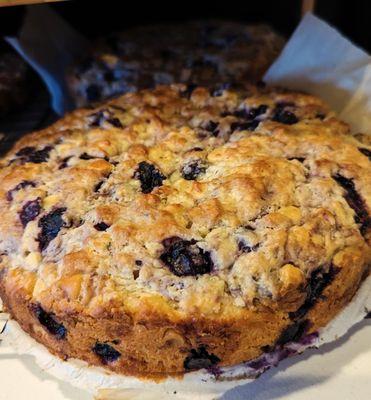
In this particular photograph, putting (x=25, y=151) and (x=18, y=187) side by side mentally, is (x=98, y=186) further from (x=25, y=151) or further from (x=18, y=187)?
(x=25, y=151)

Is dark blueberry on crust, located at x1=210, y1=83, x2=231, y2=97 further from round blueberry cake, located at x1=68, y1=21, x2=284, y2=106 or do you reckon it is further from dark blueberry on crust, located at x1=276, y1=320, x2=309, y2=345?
dark blueberry on crust, located at x1=276, y1=320, x2=309, y2=345

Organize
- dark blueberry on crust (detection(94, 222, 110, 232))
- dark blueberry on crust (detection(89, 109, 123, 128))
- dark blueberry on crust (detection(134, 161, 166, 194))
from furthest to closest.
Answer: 1. dark blueberry on crust (detection(89, 109, 123, 128))
2. dark blueberry on crust (detection(134, 161, 166, 194))
3. dark blueberry on crust (detection(94, 222, 110, 232))

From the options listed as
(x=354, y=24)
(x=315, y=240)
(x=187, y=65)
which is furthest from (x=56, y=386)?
(x=354, y=24)

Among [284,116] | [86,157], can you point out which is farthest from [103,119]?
[284,116]

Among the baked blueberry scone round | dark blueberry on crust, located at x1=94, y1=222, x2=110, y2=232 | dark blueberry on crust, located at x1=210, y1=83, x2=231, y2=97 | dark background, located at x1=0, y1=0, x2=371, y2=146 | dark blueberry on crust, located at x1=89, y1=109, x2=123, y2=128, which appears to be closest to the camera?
the baked blueberry scone round

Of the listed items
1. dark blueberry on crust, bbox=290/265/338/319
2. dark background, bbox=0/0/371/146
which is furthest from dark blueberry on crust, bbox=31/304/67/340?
dark background, bbox=0/0/371/146

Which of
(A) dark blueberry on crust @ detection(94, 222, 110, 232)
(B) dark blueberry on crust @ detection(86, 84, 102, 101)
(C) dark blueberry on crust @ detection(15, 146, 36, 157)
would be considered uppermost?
(A) dark blueberry on crust @ detection(94, 222, 110, 232)

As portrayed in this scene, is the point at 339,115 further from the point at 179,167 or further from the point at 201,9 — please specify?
the point at 201,9

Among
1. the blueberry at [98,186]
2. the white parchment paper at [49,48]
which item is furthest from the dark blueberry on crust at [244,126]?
the white parchment paper at [49,48]
